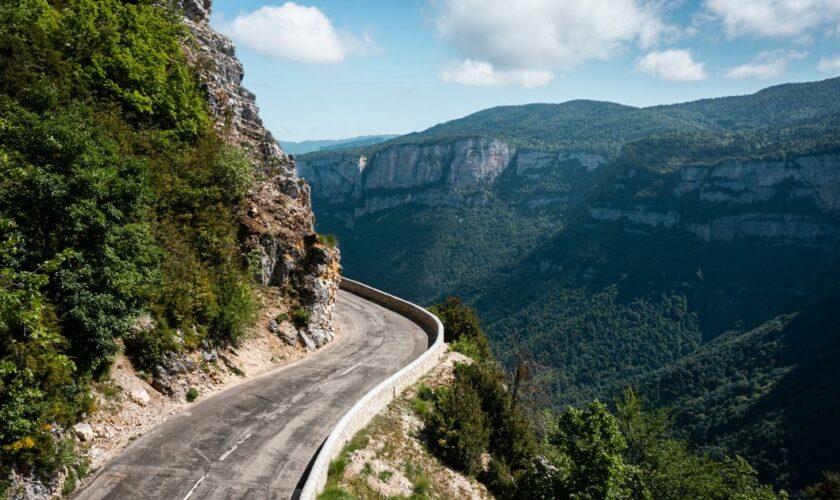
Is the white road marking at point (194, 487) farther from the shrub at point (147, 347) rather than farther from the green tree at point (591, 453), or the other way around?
the green tree at point (591, 453)

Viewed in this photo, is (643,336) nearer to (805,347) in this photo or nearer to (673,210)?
(805,347)

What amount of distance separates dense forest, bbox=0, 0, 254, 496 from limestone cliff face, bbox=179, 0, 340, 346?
1962 mm

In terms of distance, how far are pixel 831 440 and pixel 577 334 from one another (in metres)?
82.6

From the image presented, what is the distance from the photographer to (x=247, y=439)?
16.2 m

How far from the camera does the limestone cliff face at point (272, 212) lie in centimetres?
2672

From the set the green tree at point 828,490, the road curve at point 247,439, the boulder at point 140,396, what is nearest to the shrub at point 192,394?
the road curve at point 247,439

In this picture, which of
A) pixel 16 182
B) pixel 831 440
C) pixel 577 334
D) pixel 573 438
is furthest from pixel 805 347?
pixel 16 182

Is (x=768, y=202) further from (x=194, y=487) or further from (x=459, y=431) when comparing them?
(x=194, y=487)

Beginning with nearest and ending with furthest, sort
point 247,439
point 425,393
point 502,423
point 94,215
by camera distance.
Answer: point 94,215 → point 247,439 → point 425,393 → point 502,423

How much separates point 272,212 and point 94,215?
13698 millimetres

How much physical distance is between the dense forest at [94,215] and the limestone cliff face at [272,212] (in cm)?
196

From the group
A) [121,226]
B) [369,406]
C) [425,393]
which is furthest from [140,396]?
[425,393]

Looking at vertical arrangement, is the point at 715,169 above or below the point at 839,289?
above

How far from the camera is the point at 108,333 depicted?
14.4m
